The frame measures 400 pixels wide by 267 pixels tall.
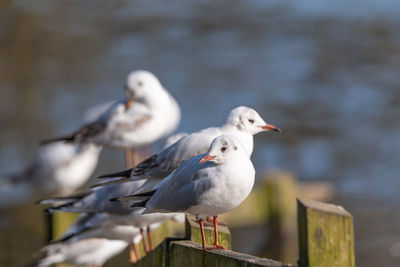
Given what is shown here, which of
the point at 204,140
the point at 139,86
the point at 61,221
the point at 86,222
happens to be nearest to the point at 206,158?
the point at 204,140

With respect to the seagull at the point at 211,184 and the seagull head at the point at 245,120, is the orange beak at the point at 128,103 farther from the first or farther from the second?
the seagull at the point at 211,184

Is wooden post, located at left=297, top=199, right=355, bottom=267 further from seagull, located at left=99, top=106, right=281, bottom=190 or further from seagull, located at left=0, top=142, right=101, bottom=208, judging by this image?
seagull, located at left=0, top=142, right=101, bottom=208

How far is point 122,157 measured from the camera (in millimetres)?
9828

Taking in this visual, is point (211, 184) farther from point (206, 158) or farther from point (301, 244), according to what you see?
point (301, 244)

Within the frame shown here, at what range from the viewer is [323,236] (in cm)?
188

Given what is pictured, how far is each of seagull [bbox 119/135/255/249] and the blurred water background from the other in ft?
20.4

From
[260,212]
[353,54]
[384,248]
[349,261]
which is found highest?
[353,54]

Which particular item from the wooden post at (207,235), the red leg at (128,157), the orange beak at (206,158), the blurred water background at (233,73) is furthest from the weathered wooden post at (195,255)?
the blurred water background at (233,73)

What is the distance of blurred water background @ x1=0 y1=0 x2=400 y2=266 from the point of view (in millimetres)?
10250

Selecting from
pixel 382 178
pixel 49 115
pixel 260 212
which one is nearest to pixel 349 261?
pixel 260 212

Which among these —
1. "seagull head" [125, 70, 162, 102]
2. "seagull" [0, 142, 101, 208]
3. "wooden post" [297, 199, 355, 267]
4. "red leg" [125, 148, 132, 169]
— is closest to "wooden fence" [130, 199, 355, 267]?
"wooden post" [297, 199, 355, 267]

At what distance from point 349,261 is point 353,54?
10602mm

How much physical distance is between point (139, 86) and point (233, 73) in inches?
275

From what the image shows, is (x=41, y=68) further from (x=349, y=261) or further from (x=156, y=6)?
(x=349, y=261)
